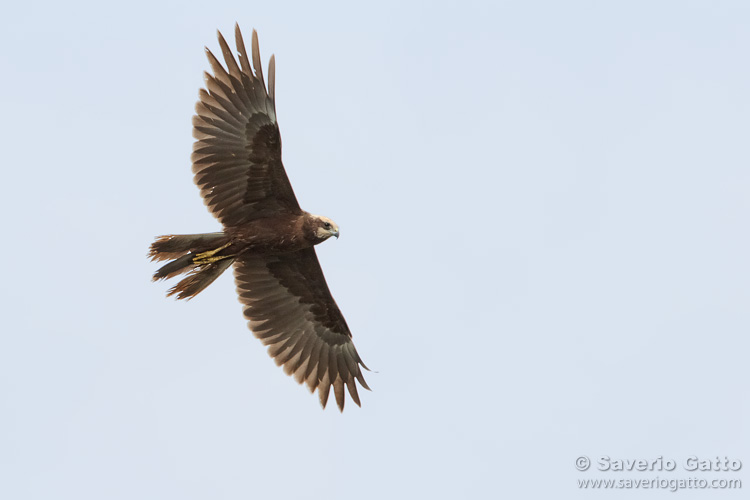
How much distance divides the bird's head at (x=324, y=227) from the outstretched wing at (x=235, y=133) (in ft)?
1.97

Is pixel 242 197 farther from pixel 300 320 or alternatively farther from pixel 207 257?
pixel 300 320

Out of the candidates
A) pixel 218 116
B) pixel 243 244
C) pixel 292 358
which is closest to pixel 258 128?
pixel 218 116

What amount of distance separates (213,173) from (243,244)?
105 cm

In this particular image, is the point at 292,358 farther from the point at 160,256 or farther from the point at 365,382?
the point at 160,256

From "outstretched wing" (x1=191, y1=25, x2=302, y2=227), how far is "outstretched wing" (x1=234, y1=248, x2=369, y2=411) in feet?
4.79

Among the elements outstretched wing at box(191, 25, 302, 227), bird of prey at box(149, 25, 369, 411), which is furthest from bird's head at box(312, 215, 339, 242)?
outstretched wing at box(191, 25, 302, 227)

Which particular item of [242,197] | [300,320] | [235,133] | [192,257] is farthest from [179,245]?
[300,320]

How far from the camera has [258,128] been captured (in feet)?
43.3

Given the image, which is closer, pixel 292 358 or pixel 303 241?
pixel 303 241

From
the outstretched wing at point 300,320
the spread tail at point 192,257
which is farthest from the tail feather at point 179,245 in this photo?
the outstretched wing at point 300,320

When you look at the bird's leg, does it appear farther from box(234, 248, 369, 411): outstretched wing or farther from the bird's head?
the bird's head

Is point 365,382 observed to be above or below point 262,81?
below

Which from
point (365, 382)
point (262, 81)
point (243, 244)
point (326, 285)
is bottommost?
point (365, 382)

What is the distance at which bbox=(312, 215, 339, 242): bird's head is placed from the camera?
527 inches
